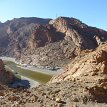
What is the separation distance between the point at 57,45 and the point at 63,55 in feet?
47.6

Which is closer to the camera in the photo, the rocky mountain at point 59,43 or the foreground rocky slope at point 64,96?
the foreground rocky slope at point 64,96

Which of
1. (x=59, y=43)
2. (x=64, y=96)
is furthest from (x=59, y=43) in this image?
(x=64, y=96)

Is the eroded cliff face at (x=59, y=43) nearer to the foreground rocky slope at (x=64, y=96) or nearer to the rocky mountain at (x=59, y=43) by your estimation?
the rocky mountain at (x=59, y=43)

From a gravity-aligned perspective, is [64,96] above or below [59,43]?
below

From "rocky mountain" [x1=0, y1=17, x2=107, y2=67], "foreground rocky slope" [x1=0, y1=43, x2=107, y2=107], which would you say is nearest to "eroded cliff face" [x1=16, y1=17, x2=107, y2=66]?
"rocky mountain" [x1=0, y1=17, x2=107, y2=67]

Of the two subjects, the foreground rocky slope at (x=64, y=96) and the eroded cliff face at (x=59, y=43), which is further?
the eroded cliff face at (x=59, y=43)

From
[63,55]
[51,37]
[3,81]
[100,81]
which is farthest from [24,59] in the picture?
[100,81]

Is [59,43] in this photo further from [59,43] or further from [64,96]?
[64,96]

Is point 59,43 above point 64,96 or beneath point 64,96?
above

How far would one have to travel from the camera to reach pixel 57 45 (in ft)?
469

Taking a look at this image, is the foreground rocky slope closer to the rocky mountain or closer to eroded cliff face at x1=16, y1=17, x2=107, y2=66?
eroded cliff face at x1=16, y1=17, x2=107, y2=66

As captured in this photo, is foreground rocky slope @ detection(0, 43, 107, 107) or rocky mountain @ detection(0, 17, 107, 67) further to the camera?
rocky mountain @ detection(0, 17, 107, 67)

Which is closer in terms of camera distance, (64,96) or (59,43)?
(64,96)

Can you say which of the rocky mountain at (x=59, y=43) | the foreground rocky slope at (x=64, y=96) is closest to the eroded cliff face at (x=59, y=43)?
the rocky mountain at (x=59, y=43)
